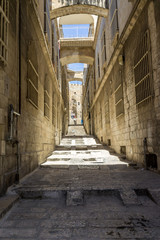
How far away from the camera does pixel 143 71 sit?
5906mm

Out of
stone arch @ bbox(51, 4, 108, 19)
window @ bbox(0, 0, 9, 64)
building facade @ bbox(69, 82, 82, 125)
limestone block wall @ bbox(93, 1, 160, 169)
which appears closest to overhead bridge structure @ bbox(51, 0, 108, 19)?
stone arch @ bbox(51, 4, 108, 19)

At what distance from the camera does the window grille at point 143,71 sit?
5.46 m

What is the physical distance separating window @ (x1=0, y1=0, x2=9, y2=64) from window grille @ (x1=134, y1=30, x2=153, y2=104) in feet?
12.0

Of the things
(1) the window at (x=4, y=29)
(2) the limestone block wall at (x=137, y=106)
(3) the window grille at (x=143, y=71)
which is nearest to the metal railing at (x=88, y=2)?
(2) the limestone block wall at (x=137, y=106)

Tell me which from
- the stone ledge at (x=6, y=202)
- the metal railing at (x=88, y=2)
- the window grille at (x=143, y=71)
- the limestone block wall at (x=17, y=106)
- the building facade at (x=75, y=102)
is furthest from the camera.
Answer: the building facade at (x=75, y=102)

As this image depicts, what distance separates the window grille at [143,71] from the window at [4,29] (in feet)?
12.0

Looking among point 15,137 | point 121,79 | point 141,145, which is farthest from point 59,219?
point 121,79

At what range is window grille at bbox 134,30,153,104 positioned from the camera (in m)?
5.46

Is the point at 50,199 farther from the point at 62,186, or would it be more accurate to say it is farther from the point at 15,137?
the point at 15,137

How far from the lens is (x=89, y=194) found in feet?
12.5

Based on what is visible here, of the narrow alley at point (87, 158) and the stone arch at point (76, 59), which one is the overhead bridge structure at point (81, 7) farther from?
the stone arch at point (76, 59)

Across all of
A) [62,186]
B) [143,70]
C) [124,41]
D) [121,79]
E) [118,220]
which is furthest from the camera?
[121,79]

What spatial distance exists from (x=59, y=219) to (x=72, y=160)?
5.28 m

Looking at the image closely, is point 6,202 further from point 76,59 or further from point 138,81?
point 76,59
